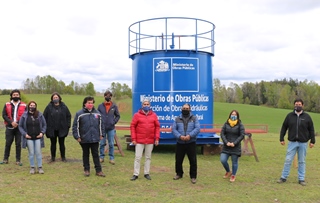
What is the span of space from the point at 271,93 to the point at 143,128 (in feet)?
317

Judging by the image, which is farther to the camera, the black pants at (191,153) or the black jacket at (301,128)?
the black pants at (191,153)

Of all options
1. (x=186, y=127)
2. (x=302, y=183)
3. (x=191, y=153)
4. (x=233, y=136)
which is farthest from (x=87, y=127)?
(x=302, y=183)

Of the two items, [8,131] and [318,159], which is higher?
[8,131]

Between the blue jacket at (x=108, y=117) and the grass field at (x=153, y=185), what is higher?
the blue jacket at (x=108, y=117)

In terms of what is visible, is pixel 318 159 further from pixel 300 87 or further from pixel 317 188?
pixel 300 87

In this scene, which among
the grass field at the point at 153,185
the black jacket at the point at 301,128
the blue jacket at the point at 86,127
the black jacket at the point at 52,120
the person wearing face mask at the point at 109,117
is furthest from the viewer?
the person wearing face mask at the point at 109,117

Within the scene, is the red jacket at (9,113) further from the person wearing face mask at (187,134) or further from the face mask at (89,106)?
the person wearing face mask at (187,134)

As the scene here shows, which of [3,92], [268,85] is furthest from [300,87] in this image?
[3,92]

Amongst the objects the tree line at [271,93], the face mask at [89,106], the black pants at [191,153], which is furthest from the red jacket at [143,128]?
the tree line at [271,93]

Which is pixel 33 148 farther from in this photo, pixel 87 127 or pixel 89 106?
pixel 89 106

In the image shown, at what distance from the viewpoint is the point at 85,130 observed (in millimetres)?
7891

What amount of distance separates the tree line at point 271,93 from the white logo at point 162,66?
8009 centimetres

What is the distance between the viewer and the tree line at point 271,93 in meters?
90.8

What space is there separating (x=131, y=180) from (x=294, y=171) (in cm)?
429
